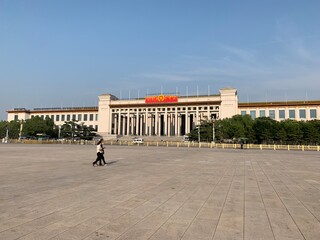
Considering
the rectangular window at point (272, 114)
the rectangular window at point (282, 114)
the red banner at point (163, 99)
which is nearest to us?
the rectangular window at point (282, 114)

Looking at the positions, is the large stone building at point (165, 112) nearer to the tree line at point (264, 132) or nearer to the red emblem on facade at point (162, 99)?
the red emblem on facade at point (162, 99)

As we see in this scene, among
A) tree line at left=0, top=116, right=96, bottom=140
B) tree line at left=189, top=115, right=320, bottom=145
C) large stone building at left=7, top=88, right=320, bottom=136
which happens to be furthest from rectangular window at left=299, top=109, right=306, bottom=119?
tree line at left=0, top=116, right=96, bottom=140

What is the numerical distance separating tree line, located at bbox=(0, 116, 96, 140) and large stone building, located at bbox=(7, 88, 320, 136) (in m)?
14.2

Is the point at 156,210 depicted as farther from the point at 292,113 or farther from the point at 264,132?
the point at 292,113

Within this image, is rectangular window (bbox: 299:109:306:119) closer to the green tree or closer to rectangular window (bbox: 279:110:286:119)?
rectangular window (bbox: 279:110:286:119)

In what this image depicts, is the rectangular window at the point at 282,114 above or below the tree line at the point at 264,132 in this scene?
above

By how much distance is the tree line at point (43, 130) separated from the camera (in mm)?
74562

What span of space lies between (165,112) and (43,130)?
42.2m

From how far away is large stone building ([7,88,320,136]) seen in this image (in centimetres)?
7788

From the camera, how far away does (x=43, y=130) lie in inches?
3233

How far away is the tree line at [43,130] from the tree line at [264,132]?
35950mm

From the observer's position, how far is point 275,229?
4.39 meters

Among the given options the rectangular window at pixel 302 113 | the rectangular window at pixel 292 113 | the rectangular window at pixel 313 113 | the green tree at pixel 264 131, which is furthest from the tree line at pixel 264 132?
the rectangular window at pixel 313 113

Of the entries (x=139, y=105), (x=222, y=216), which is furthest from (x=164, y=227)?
(x=139, y=105)
